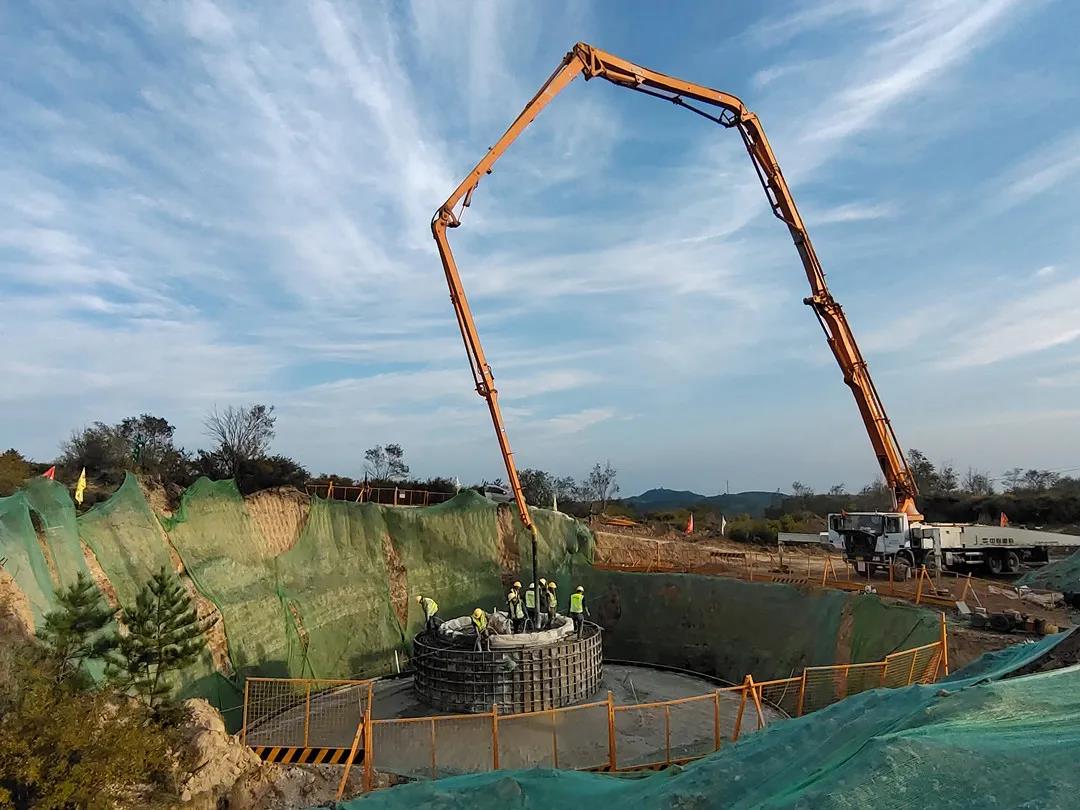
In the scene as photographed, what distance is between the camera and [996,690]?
484 cm

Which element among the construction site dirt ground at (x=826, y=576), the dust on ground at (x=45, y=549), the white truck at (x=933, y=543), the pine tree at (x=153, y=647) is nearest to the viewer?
the pine tree at (x=153, y=647)

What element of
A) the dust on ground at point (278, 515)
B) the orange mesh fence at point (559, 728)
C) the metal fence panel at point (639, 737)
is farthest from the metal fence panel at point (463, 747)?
the dust on ground at point (278, 515)

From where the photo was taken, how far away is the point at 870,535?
71.9 ft

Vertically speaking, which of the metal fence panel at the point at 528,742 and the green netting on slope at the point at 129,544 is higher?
the green netting on slope at the point at 129,544

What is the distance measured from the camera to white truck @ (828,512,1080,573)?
21.5m

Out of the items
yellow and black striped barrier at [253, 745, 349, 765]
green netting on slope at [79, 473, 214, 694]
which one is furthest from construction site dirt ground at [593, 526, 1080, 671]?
green netting on slope at [79, 473, 214, 694]

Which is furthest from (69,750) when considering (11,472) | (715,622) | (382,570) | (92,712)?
(11,472)

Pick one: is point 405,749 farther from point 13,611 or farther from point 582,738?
point 13,611

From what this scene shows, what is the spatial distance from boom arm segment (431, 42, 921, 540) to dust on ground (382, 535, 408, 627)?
13.3ft

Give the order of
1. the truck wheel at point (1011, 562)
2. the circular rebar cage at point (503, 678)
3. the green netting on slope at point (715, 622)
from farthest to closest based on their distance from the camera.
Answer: the truck wheel at point (1011, 562), the green netting on slope at point (715, 622), the circular rebar cage at point (503, 678)

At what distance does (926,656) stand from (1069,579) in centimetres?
309

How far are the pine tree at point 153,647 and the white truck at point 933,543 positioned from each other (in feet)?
61.0

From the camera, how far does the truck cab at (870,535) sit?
70.0 feet

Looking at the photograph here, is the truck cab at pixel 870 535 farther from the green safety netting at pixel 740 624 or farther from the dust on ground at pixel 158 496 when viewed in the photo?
the dust on ground at pixel 158 496
